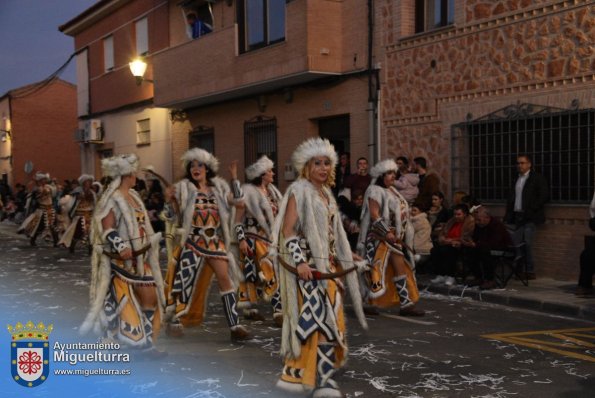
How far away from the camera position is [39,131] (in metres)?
45.3

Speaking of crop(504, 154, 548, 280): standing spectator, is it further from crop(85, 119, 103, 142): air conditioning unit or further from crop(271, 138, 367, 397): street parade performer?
crop(85, 119, 103, 142): air conditioning unit

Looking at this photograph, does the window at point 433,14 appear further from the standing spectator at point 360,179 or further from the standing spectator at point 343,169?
the standing spectator at point 360,179

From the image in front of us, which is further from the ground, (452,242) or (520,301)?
(452,242)

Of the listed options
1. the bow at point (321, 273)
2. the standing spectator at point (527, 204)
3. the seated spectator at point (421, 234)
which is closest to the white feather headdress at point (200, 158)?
the bow at point (321, 273)

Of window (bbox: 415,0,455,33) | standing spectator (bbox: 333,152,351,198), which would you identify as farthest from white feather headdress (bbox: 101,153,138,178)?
window (bbox: 415,0,455,33)

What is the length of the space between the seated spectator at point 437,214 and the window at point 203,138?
34.9ft

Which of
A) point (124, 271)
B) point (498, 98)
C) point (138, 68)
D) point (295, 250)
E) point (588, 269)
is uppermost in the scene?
point (138, 68)

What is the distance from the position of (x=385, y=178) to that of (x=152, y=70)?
54.9ft

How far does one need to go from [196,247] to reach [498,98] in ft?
24.0

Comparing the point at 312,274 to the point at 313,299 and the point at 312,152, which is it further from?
the point at 312,152

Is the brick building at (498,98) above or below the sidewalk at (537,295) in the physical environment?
above

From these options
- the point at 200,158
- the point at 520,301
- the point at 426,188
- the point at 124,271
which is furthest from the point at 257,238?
the point at 426,188

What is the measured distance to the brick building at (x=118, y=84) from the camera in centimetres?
2512

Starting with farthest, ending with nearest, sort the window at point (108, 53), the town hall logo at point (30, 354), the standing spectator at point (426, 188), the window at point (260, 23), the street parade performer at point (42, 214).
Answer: the window at point (108, 53), the street parade performer at point (42, 214), the window at point (260, 23), the standing spectator at point (426, 188), the town hall logo at point (30, 354)
